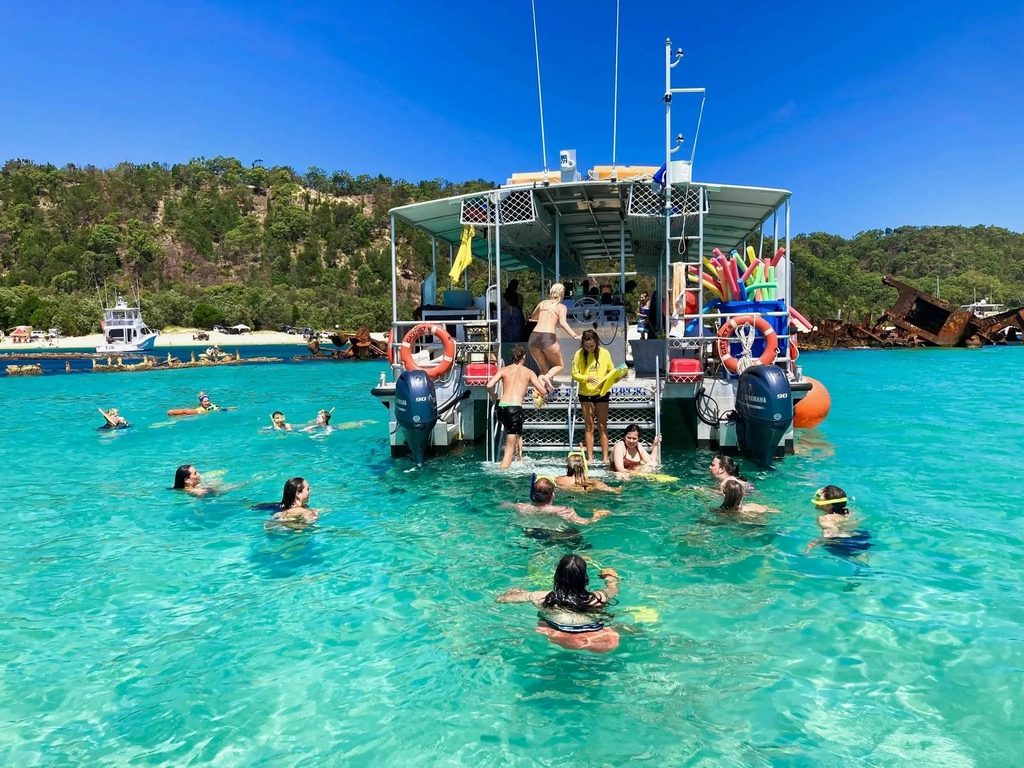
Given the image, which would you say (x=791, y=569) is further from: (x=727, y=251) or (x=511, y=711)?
(x=727, y=251)

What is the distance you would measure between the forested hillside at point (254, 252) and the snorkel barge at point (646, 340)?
204ft

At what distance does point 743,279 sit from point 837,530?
523 cm

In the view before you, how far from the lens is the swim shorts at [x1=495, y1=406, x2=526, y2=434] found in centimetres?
900

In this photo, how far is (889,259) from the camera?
105375mm

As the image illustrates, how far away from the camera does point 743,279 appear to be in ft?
36.0

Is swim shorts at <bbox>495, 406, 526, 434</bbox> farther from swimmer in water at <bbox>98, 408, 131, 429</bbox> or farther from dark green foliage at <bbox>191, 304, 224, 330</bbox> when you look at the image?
dark green foliage at <bbox>191, 304, 224, 330</bbox>

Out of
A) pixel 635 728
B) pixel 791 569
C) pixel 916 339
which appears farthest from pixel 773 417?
pixel 916 339

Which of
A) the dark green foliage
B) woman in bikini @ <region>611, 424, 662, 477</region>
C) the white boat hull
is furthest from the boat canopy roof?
the dark green foliage

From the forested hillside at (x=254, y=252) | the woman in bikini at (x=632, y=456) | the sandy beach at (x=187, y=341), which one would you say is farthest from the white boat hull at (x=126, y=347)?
the woman in bikini at (x=632, y=456)

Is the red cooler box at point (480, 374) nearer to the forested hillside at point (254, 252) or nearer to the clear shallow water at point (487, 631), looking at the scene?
the clear shallow water at point (487, 631)

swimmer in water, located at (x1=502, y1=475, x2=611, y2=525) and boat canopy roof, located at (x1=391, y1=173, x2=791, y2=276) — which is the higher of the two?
boat canopy roof, located at (x1=391, y1=173, x2=791, y2=276)

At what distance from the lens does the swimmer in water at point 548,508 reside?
23.2 ft

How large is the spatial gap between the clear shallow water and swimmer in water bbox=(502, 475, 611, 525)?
25cm

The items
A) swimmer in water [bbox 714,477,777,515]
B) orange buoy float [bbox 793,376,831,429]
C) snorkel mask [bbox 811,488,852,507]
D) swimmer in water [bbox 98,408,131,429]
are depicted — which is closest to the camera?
snorkel mask [bbox 811,488,852,507]
